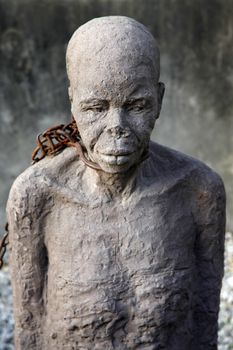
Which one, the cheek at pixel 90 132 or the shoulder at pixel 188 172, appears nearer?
the cheek at pixel 90 132

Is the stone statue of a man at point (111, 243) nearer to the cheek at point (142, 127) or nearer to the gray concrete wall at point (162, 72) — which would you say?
the cheek at point (142, 127)

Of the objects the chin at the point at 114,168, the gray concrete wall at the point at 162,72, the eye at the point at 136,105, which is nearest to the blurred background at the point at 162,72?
the gray concrete wall at the point at 162,72

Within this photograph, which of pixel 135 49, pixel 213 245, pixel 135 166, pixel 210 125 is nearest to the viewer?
pixel 135 49

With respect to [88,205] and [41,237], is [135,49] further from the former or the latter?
[41,237]

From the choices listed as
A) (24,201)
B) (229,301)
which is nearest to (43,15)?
(229,301)

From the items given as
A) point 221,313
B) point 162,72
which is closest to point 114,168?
point 221,313

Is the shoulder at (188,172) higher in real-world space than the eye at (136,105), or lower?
lower
